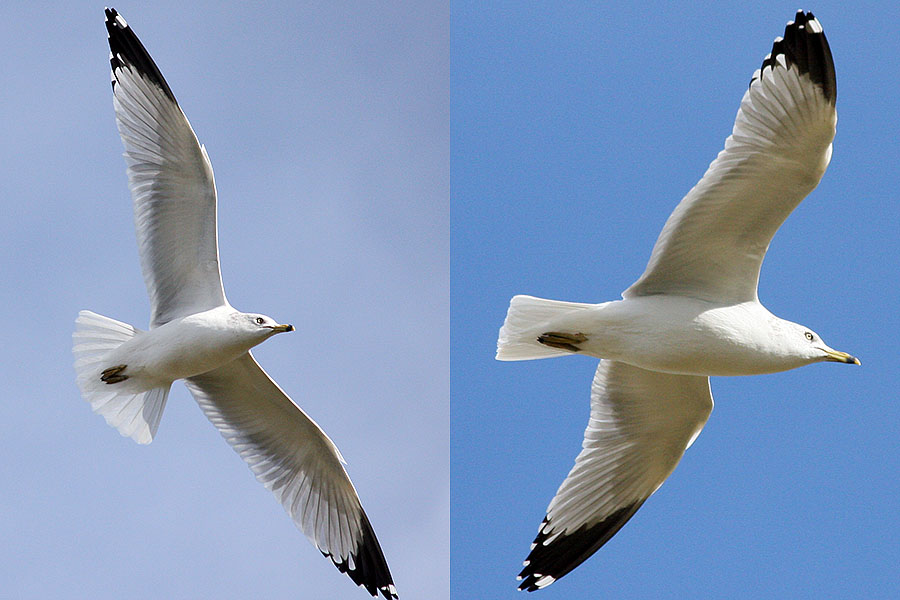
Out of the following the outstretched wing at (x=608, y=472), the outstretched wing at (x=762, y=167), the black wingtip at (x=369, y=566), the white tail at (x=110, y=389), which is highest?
the outstretched wing at (x=762, y=167)

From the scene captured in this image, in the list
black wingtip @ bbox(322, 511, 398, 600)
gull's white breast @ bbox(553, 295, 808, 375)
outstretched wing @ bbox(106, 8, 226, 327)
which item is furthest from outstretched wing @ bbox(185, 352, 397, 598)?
gull's white breast @ bbox(553, 295, 808, 375)

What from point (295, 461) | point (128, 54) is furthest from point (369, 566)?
point (128, 54)

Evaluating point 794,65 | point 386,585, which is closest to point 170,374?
point 386,585

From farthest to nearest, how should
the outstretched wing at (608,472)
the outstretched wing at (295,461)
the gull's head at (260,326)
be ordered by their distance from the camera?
the outstretched wing at (295,461)
the outstretched wing at (608,472)
the gull's head at (260,326)

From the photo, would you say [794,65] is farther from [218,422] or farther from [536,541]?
[218,422]

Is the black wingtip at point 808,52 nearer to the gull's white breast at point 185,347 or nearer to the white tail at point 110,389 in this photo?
the gull's white breast at point 185,347

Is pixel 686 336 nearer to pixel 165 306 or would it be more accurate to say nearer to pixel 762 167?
pixel 762 167

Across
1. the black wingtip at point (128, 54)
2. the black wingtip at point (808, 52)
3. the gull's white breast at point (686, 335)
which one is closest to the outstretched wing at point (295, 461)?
the black wingtip at point (128, 54)
